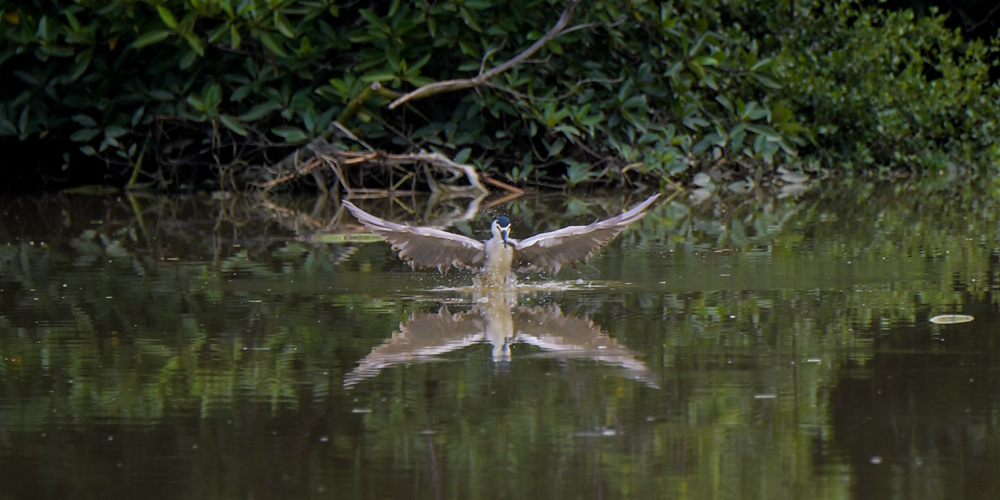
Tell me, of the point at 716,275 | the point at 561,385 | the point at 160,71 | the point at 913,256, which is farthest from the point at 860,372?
the point at 160,71

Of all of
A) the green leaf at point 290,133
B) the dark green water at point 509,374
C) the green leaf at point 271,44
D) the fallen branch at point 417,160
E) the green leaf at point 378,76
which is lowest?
the dark green water at point 509,374

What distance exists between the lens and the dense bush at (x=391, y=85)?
12.4 meters

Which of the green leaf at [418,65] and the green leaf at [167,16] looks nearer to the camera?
the green leaf at [167,16]

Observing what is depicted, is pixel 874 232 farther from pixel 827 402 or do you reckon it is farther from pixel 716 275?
pixel 827 402

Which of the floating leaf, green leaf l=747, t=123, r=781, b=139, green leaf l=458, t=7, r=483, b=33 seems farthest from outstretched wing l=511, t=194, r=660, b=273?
green leaf l=747, t=123, r=781, b=139

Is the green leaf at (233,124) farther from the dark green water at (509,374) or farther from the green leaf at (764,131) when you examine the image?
the green leaf at (764,131)

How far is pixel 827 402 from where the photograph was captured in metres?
3.96

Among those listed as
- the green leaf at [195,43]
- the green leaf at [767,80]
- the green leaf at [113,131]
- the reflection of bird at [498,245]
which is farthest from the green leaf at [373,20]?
the reflection of bird at [498,245]

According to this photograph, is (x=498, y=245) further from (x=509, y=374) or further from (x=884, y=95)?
(x=884, y=95)

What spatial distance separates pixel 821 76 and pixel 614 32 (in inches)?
134

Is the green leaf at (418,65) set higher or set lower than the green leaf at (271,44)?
lower

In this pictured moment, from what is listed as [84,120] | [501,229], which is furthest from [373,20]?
[501,229]

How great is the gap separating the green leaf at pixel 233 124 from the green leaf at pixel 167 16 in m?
1.06

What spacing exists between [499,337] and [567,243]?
1555 mm
